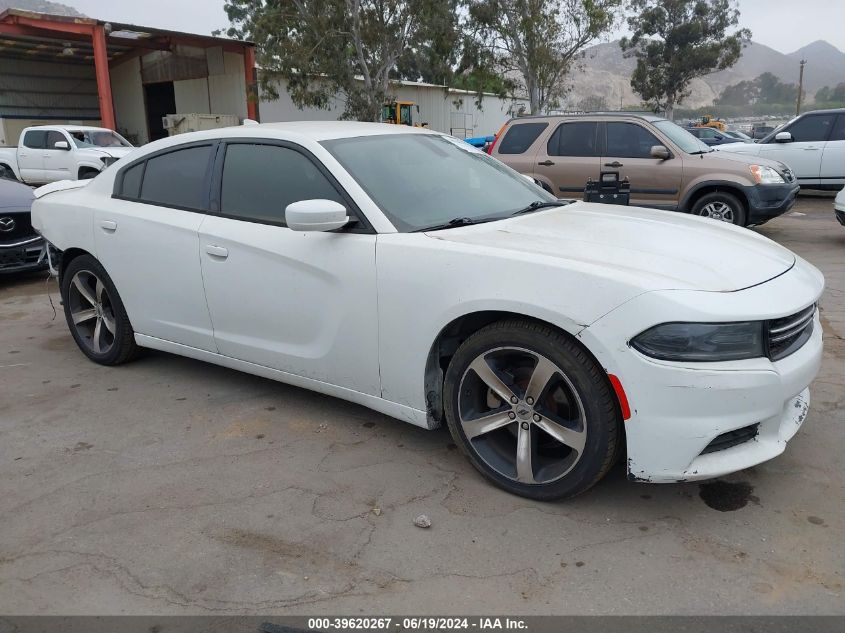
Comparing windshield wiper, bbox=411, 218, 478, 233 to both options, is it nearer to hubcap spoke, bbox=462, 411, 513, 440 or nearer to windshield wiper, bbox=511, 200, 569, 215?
windshield wiper, bbox=511, 200, 569, 215

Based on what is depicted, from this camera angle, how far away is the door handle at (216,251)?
381 centimetres

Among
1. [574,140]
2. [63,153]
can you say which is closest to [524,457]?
[574,140]

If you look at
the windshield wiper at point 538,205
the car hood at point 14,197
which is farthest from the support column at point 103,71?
the windshield wiper at point 538,205

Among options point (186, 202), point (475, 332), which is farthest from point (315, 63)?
point (475, 332)

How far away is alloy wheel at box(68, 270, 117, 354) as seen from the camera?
15.6 feet

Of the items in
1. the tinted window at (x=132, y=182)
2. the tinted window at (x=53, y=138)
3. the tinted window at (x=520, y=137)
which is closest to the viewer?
the tinted window at (x=132, y=182)

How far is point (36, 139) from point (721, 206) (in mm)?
15864

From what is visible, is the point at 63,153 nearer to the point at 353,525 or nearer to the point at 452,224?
the point at 452,224

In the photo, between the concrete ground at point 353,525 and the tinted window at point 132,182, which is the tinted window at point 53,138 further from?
the concrete ground at point 353,525

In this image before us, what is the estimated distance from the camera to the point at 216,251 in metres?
3.85

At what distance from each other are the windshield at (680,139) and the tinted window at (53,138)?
13.7 m

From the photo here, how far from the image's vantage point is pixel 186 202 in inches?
163

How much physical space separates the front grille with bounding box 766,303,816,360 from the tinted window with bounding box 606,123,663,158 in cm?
690

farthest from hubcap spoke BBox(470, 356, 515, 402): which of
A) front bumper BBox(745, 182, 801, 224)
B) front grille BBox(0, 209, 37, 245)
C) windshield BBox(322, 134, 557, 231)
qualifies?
front bumper BBox(745, 182, 801, 224)
